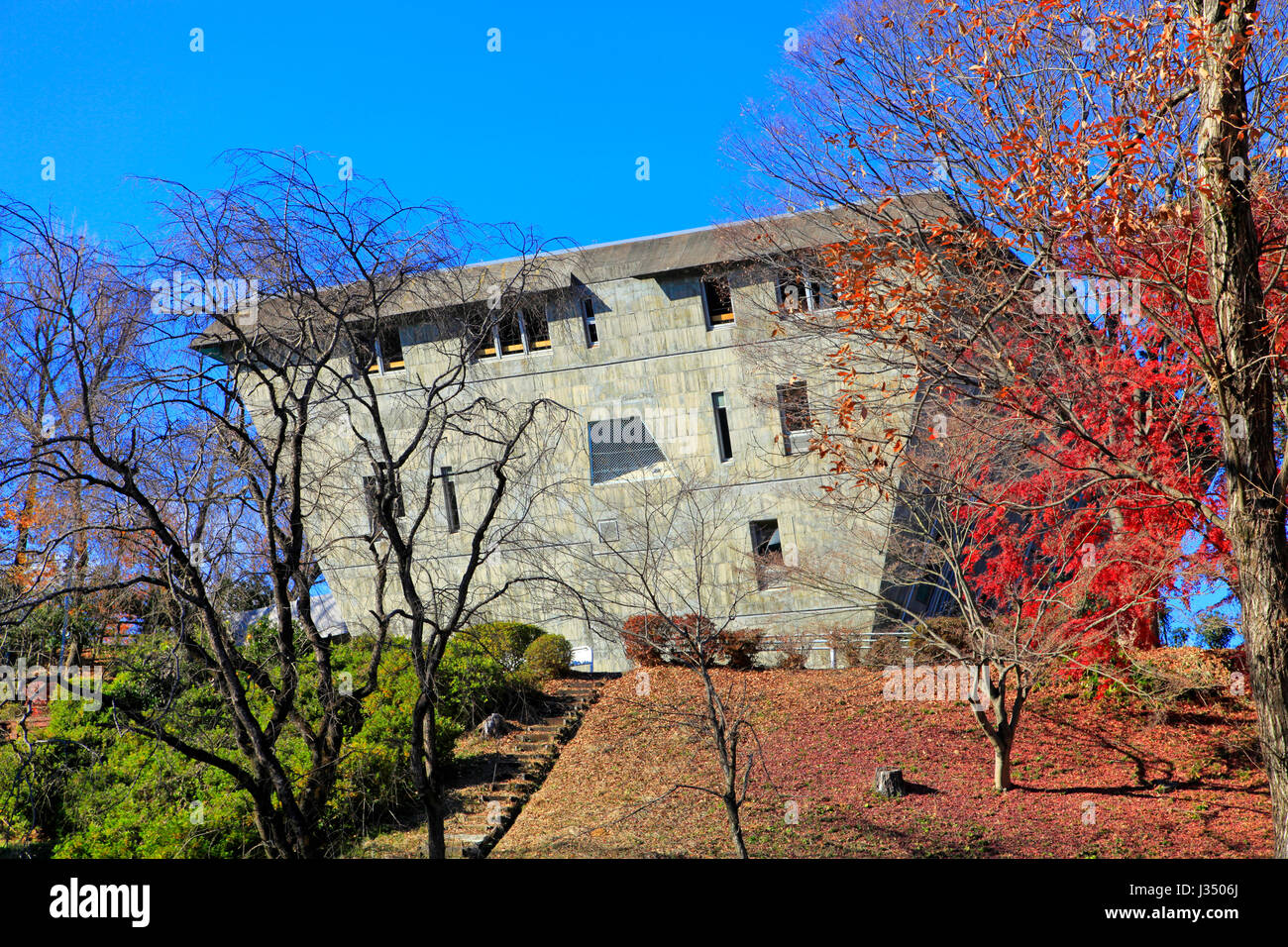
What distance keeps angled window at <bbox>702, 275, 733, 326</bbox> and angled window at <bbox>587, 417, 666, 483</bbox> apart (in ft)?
9.06

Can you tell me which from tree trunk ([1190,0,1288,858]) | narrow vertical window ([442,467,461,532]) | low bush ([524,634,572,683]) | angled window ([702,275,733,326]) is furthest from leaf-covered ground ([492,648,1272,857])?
angled window ([702,275,733,326])

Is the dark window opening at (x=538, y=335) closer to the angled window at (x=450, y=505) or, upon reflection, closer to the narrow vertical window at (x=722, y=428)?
the angled window at (x=450, y=505)

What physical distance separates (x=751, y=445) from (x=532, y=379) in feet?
17.3

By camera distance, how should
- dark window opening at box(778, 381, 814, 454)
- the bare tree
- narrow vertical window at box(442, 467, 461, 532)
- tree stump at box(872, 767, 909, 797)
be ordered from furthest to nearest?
narrow vertical window at box(442, 467, 461, 532), dark window opening at box(778, 381, 814, 454), the bare tree, tree stump at box(872, 767, 909, 797)

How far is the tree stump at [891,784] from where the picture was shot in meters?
14.3

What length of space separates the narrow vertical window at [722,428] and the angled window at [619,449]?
1299mm

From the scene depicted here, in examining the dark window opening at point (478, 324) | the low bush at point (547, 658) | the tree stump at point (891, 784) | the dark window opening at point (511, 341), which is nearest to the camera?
the dark window opening at point (478, 324)

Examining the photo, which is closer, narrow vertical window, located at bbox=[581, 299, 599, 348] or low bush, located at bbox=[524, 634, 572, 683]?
low bush, located at bbox=[524, 634, 572, 683]

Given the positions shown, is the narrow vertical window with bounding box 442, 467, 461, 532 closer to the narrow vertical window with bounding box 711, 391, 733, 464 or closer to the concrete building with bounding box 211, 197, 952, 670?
the concrete building with bounding box 211, 197, 952, 670

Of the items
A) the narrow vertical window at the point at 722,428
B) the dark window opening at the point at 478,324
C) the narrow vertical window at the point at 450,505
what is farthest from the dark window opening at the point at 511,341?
the dark window opening at the point at 478,324

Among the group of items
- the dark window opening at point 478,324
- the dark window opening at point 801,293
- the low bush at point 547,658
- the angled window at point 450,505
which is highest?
the dark window opening at point 801,293

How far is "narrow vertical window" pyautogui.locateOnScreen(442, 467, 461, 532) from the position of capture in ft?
73.9

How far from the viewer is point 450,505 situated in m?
23.1

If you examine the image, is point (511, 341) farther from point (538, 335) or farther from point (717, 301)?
point (717, 301)
